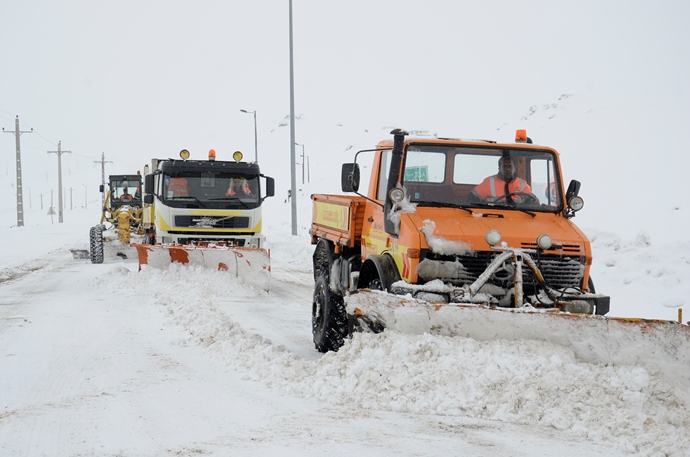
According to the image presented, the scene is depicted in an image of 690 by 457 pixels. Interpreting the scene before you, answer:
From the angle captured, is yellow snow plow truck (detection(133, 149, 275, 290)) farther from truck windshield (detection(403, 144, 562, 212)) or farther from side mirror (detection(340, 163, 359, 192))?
truck windshield (detection(403, 144, 562, 212))

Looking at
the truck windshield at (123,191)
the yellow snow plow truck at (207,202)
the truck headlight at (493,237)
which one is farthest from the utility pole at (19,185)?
the truck headlight at (493,237)

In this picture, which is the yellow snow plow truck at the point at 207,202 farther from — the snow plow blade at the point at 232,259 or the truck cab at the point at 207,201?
the snow plow blade at the point at 232,259

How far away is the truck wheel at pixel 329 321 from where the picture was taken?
7277mm

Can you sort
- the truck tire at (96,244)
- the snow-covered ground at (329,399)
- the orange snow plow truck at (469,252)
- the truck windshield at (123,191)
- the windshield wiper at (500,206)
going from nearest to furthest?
the snow-covered ground at (329,399) → the orange snow plow truck at (469,252) → the windshield wiper at (500,206) → the truck tire at (96,244) → the truck windshield at (123,191)

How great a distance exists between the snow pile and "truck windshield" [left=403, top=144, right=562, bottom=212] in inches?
62.8

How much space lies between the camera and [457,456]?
4160 mm

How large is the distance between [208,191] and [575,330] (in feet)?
33.3

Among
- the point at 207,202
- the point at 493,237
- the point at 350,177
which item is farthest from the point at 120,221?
the point at 493,237

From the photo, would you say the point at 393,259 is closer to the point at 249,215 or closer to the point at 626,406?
the point at 626,406

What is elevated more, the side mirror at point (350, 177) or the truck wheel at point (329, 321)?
the side mirror at point (350, 177)

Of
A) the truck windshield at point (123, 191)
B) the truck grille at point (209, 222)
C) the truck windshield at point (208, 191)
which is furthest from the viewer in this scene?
the truck windshield at point (123, 191)

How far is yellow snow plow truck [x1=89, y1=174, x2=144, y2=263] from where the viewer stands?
17766mm

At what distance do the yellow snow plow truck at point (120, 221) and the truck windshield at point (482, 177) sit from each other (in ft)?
42.3

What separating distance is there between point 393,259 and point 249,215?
8.33 m
